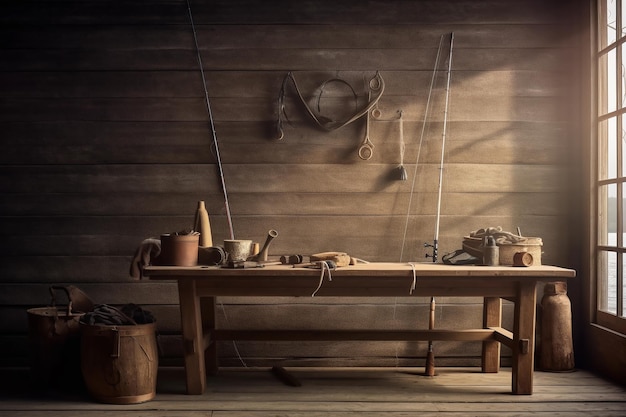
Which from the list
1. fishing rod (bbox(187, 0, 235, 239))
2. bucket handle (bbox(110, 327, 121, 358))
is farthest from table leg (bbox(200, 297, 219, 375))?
bucket handle (bbox(110, 327, 121, 358))

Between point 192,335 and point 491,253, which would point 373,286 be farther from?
point 192,335

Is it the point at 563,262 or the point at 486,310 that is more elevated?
the point at 563,262

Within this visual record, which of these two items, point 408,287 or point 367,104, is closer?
point 408,287

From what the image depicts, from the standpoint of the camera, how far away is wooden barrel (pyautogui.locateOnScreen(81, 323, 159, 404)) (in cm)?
349

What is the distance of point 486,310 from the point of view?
14.2 ft

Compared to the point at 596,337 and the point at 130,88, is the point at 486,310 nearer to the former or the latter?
the point at 596,337

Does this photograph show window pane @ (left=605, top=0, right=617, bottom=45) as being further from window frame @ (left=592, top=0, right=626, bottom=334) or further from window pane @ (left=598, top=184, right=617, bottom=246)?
window pane @ (left=598, top=184, right=617, bottom=246)

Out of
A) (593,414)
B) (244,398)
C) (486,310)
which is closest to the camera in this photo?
(593,414)

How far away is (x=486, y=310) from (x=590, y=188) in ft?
3.40

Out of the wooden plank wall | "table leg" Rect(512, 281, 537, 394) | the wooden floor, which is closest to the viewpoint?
the wooden floor

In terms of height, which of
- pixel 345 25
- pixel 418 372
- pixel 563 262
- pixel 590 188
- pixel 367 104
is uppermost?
pixel 345 25

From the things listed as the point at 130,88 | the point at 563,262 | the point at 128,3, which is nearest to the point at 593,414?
the point at 563,262

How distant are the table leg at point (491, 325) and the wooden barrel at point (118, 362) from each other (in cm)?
203

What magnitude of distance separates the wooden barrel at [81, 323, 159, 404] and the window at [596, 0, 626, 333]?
8.91 ft
